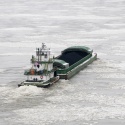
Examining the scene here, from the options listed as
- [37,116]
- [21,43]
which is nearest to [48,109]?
[37,116]

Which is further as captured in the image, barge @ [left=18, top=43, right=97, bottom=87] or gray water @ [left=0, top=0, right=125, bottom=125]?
barge @ [left=18, top=43, right=97, bottom=87]

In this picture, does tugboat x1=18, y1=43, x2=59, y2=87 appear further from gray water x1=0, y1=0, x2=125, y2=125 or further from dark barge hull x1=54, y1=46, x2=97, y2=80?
dark barge hull x1=54, y1=46, x2=97, y2=80

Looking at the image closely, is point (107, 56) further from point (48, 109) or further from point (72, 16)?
point (72, 16)

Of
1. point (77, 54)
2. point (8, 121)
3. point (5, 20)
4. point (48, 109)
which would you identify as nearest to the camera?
point (8, 121)

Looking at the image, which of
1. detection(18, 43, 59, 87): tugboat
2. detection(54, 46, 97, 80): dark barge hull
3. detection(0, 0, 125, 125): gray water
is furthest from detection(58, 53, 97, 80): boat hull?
detection(18, 43, 59, 87): tugboat

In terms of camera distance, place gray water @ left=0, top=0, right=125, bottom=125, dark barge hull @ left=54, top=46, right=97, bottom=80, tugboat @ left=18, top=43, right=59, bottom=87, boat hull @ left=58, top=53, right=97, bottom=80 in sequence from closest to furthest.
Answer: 1. gray water @ left=0, top=0, right=125, bottom=125
2. tugboat @ left=18, top=43, right=59, bottom=87
3. boat hull @ left=58, top=53, right=97, bottom=80
4. dark barge hull @ left=54, top=46, right=97, bottom=80

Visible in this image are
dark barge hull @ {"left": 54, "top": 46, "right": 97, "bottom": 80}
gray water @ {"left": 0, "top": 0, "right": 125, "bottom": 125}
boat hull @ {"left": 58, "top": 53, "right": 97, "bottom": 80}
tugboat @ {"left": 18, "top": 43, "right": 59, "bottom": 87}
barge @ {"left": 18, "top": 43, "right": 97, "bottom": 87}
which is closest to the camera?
gray water @ {"left": 0, "top": 0, "right": 125, "bottom": 125}
